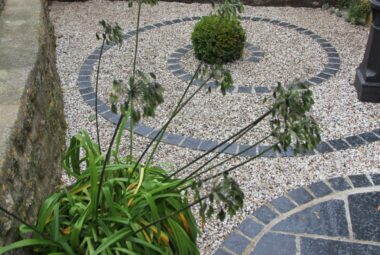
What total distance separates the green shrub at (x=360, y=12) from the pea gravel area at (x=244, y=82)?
0.15 m

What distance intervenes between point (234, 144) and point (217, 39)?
1.90m

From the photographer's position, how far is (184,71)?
5.64m

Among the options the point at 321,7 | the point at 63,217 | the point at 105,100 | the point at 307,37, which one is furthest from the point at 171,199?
the point at 321,7

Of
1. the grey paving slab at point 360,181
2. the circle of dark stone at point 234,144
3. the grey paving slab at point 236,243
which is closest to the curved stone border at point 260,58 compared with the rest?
the circle of dark stone at point 234,144

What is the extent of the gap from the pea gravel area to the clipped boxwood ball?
0.74 ft

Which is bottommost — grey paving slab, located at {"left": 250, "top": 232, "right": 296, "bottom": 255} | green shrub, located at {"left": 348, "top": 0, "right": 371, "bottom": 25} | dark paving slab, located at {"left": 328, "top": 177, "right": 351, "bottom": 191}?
grey paving slab, located at {"left": 250, "top": 232, "right": 296, "bottom": 255}

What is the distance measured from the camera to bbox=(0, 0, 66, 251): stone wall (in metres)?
2.01

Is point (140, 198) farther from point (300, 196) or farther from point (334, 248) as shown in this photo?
point (300, 196)

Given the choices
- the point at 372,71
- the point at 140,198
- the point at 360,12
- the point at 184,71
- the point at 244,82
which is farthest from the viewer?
the point at 360,12

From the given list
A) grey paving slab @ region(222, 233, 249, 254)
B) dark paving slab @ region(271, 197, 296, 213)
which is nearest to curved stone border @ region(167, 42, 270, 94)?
dark paving slab @ region(271, 197, 296, 213)

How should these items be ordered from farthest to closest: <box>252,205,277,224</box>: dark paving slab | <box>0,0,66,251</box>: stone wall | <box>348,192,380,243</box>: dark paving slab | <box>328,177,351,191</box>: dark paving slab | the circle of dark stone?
the circle of dark stone < <box>328,177,351,191</box>: dark paving slab < <box>252,205,277,224</box>: dark paving slab < <box>348,192,380,243</box>: dark paving slab < <box>0,0,66,251</box>: stone wall

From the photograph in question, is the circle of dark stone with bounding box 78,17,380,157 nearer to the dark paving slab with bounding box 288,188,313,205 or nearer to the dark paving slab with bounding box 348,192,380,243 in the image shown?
the dark paving slab with bounding box 288,188,313,205

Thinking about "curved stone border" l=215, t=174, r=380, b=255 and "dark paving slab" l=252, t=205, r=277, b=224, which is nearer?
"curved stone border" l=215, t=174, r=380, b=255

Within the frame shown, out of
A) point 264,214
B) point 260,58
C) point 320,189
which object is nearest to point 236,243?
point 264,214
